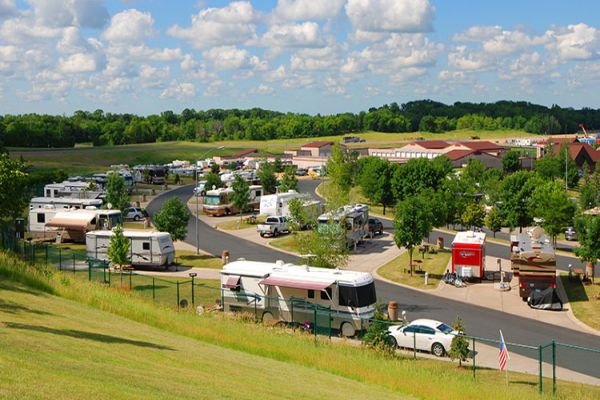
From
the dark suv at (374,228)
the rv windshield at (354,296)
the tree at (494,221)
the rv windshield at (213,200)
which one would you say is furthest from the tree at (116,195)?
the rv windshield at (354,296)

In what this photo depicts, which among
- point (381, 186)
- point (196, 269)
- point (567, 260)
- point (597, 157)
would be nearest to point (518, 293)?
point (567, 260)

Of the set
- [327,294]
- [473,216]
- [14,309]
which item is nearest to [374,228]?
[473,216]

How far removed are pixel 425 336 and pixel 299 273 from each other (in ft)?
20.9

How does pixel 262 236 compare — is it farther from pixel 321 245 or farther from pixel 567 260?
pixel 567 260

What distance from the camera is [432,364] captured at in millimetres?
23391

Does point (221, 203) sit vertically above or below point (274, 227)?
above

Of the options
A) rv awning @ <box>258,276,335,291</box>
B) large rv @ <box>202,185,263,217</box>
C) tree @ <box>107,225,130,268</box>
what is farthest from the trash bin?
large rv @ <box>202,185,263,217</box>

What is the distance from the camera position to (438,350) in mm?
25391

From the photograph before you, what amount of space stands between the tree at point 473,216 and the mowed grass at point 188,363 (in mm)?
29703

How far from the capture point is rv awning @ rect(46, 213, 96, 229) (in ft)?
163

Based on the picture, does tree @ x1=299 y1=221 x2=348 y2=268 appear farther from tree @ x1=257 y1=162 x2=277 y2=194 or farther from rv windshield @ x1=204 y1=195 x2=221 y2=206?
tree @ x1=257 y1=162 x2=277 y2=194

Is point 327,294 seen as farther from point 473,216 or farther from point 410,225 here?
point 473,216

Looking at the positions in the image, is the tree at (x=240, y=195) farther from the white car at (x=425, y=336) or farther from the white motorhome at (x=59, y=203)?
the white car at (x=425, y=336)

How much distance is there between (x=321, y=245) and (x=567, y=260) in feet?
64.1
